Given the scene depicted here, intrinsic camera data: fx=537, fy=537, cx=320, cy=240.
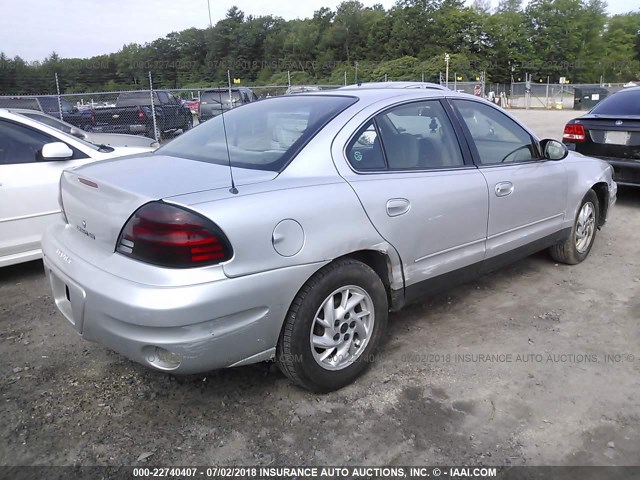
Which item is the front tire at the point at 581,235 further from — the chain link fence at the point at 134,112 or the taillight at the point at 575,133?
the chain link fence at the point at 134,112

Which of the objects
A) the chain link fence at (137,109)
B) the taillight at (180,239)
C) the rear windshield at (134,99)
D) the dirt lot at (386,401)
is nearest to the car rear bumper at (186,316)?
the taillight at (180,239)

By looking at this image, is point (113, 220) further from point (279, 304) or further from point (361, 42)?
point (361, 42)

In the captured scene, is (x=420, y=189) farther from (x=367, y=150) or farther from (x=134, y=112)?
(x=134, y=112)

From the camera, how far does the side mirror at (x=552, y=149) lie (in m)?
4.12

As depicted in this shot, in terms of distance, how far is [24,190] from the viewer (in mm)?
4625

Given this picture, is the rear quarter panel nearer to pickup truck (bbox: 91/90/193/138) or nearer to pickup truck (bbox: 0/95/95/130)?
pickup truck (bbox: 91/90/193/138)

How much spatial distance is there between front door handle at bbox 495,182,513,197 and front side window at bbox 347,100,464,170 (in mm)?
349

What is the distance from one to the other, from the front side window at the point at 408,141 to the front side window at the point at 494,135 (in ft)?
0.77

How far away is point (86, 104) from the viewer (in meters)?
20.2

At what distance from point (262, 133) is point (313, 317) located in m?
1.17

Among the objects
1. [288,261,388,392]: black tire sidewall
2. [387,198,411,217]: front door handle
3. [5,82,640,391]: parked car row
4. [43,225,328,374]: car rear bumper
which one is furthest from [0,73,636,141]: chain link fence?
[43,225,328,374]: car rear bumper

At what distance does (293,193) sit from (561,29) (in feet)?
311

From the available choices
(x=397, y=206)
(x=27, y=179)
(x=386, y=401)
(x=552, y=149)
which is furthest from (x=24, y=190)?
(x=552, y=149)

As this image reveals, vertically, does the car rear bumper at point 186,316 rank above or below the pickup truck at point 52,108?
below
